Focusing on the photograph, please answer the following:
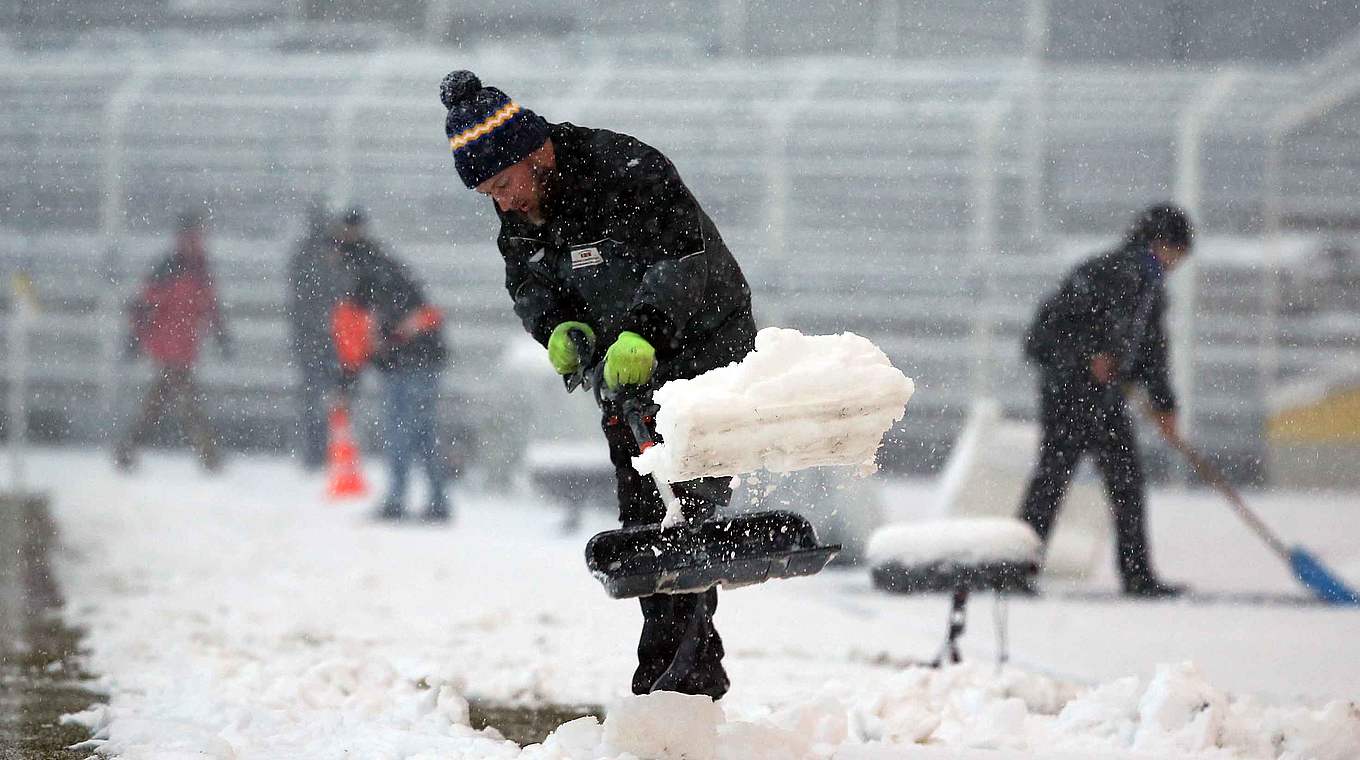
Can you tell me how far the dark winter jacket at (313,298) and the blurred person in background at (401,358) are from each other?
1216mm

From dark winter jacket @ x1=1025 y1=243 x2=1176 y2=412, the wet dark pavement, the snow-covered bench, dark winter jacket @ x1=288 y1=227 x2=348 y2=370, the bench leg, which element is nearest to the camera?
the wet dark pavement

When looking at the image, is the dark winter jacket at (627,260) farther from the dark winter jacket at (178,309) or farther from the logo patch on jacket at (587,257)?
the dark winter jacket at (178,309)

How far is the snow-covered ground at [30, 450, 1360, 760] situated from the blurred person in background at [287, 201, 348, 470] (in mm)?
1922

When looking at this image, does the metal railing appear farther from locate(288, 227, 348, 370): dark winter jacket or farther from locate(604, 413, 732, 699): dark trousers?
locate(604, 413, 732, 699): dark trousers

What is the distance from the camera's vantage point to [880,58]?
14102mm

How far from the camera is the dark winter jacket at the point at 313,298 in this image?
11.4m

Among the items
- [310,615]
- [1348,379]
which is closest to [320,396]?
[310,615]

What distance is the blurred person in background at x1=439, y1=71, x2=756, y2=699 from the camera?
10.9 feet


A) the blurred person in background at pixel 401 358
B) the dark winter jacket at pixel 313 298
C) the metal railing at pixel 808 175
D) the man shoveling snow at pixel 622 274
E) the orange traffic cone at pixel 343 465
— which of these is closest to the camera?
the man shoveling snow at pixel 622 274

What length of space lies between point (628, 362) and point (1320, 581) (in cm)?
463

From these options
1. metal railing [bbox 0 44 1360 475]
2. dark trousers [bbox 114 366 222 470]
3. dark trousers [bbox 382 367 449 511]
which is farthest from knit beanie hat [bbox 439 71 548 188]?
metal railing [bbox 0 44 1360 475]

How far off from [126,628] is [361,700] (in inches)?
78.2

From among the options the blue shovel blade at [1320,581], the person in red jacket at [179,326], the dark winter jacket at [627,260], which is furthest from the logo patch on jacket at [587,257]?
the person in red jacket at [179,326]

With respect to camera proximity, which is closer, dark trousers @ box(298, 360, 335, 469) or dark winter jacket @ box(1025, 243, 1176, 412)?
dark winter jacket @ box(1025, 243, 1176, 412)
